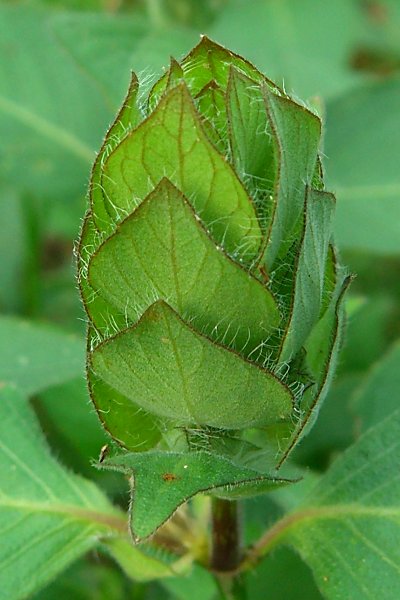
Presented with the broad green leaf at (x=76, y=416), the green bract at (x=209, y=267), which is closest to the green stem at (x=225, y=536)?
the green bract at (x=209, y=267)

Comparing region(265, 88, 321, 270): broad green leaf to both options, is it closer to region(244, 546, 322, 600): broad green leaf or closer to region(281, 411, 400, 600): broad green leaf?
region(281, 411, 400, 600): broad green leaf

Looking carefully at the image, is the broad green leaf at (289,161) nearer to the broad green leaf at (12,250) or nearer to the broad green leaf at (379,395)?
the broad green leaf at (379,395)

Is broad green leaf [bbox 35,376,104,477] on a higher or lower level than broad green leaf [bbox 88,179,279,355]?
lower

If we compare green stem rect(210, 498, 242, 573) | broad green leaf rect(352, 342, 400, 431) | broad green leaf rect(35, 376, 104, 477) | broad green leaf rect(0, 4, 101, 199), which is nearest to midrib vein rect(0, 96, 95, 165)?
broad green leaf rect(0, 4, 101, 199)

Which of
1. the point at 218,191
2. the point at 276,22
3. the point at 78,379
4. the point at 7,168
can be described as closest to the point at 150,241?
the point at 218,191

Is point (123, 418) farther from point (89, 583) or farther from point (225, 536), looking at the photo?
point (89, 583)

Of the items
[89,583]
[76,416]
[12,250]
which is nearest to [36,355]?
[76,416]
